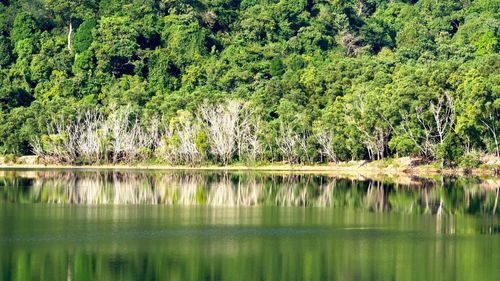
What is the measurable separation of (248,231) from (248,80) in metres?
90.0

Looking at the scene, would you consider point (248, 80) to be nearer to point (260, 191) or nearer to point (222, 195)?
point (260, 191)

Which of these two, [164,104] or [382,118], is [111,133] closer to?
[164,104]

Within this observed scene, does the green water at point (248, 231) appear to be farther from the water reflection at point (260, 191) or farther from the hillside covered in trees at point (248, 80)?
the hillside covered in trees at point (248, 80)

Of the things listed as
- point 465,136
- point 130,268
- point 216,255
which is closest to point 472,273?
point 216,255

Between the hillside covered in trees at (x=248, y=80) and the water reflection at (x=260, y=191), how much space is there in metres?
11.4

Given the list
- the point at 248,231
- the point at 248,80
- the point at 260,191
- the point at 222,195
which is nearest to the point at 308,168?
the point at 260,191

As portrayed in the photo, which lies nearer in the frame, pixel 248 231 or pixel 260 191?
pixel 248 231

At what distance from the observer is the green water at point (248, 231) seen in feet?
120

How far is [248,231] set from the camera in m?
46.9

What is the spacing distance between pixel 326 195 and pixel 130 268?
107 ft

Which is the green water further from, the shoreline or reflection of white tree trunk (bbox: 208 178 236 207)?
the shoreline

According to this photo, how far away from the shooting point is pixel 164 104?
377 ft

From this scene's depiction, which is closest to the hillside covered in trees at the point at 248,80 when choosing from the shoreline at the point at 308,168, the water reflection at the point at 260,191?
the shoreline at the point at 308,168

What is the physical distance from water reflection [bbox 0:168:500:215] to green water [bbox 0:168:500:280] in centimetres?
11
